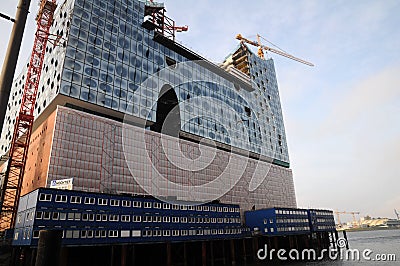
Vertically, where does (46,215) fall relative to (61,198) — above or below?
below

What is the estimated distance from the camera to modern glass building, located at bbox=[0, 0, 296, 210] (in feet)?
200

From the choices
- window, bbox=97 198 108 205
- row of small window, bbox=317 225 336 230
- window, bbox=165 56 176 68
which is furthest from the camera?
row of small window, bbox=317 225 336 230

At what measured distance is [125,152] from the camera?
6644cm

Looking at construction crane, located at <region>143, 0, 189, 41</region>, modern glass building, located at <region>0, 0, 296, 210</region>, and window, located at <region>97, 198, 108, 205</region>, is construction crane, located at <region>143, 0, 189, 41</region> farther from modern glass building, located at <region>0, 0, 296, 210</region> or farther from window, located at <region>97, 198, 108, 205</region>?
window, located at <region>97, 198, 108, 205</region>

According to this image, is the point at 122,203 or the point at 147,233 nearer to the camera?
the point at 122,203

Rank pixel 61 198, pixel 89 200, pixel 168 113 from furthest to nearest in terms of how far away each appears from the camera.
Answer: pixel 168 113 < pixel 89 200 < pixel 61 198

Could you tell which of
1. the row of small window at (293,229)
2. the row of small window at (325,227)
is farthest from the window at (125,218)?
the row of small window at (325,227)

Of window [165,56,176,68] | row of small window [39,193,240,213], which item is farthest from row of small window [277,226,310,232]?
window [165,56,176,68]

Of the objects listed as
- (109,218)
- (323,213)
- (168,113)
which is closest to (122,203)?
(109,218)

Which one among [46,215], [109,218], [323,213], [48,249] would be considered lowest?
[48,249]

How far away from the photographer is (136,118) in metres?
72.9

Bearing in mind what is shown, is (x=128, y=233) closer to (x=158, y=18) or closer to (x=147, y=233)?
(x=147, y=233)

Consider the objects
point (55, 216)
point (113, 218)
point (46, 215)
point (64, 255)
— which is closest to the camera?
point (46, 215)

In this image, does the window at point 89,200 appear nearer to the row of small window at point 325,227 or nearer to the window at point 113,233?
the window at point 113,233
